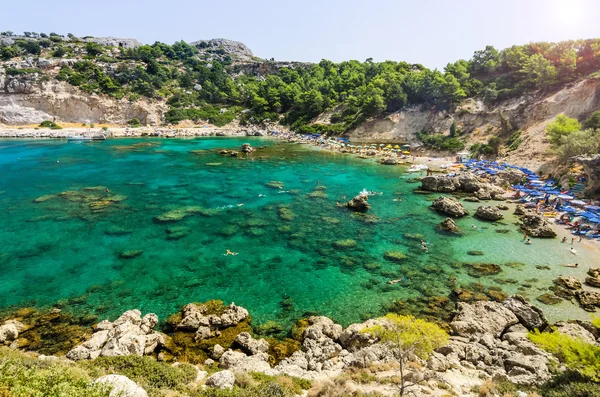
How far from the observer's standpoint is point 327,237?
34.9 m

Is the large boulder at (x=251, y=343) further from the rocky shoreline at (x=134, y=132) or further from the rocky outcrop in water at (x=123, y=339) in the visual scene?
the rocky shoreline at (x=134, y=132)

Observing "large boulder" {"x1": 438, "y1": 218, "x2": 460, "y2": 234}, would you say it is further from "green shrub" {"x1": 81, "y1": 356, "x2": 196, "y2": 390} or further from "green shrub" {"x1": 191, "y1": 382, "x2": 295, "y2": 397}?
"green shrub" {"x1": 81, "y1": 356, "x2": 196, "y2": 390}

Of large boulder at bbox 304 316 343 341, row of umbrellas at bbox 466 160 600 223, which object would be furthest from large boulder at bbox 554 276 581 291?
large boulder at bbox 304 316 343 341

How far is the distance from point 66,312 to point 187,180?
37107 millimetres

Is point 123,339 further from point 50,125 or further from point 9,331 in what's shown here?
point 50,125

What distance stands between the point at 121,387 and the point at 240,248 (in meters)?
21.2

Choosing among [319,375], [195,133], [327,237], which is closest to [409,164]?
[327,237]

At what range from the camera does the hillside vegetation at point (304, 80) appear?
7656cm

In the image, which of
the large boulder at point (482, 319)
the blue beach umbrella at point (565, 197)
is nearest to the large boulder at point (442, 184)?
the blue beach umbrella at point (565, 197)

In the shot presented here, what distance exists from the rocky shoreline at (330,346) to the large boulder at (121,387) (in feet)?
11.9

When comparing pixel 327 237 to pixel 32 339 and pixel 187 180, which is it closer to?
pixel 32 339

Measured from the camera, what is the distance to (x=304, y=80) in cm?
14800

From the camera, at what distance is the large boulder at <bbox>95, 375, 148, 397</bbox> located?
10.3m

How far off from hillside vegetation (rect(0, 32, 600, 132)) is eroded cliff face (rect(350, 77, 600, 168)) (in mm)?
3563
